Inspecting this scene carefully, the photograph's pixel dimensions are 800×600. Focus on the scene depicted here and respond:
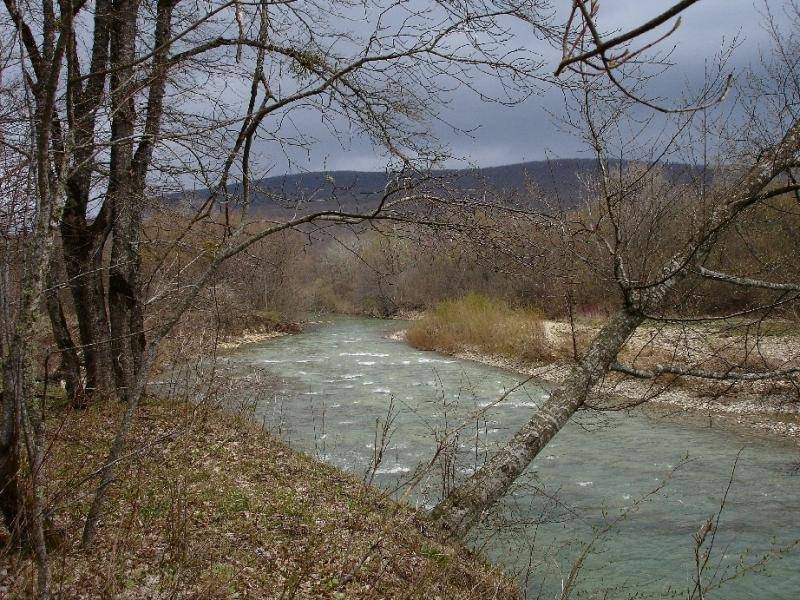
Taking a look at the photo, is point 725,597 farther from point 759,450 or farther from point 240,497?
point 759,450

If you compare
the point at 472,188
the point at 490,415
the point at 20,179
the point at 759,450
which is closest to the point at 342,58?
the point at 472,188

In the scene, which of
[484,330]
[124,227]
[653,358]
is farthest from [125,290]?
[484,330]

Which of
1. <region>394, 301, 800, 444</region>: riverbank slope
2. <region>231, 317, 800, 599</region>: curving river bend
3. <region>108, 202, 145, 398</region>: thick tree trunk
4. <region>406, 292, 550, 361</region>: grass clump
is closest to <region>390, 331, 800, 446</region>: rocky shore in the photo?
<region>394, 301, 800, 444</region>: riverbank slope

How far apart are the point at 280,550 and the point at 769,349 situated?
54.3 feet

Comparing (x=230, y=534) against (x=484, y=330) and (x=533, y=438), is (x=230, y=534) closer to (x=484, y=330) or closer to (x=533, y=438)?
A: (x=533, y=438)

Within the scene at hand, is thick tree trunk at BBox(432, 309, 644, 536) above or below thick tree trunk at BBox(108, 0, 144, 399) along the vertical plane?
below

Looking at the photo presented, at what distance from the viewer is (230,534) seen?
509 cm

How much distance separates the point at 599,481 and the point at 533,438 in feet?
12.9

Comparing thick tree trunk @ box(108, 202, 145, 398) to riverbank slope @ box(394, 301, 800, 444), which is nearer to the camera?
thick tree trunk @ box(108, 202, 145, 398)

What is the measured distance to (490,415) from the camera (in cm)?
1273

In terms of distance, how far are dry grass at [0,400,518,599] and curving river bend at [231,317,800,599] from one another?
737mm

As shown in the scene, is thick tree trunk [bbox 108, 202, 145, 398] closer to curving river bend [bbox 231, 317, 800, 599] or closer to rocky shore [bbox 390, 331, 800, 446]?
curving river bend [bbox 231, 317, 800, 599]

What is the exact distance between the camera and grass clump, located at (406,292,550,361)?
2134cm

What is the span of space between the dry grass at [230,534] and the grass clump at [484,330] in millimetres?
14351
